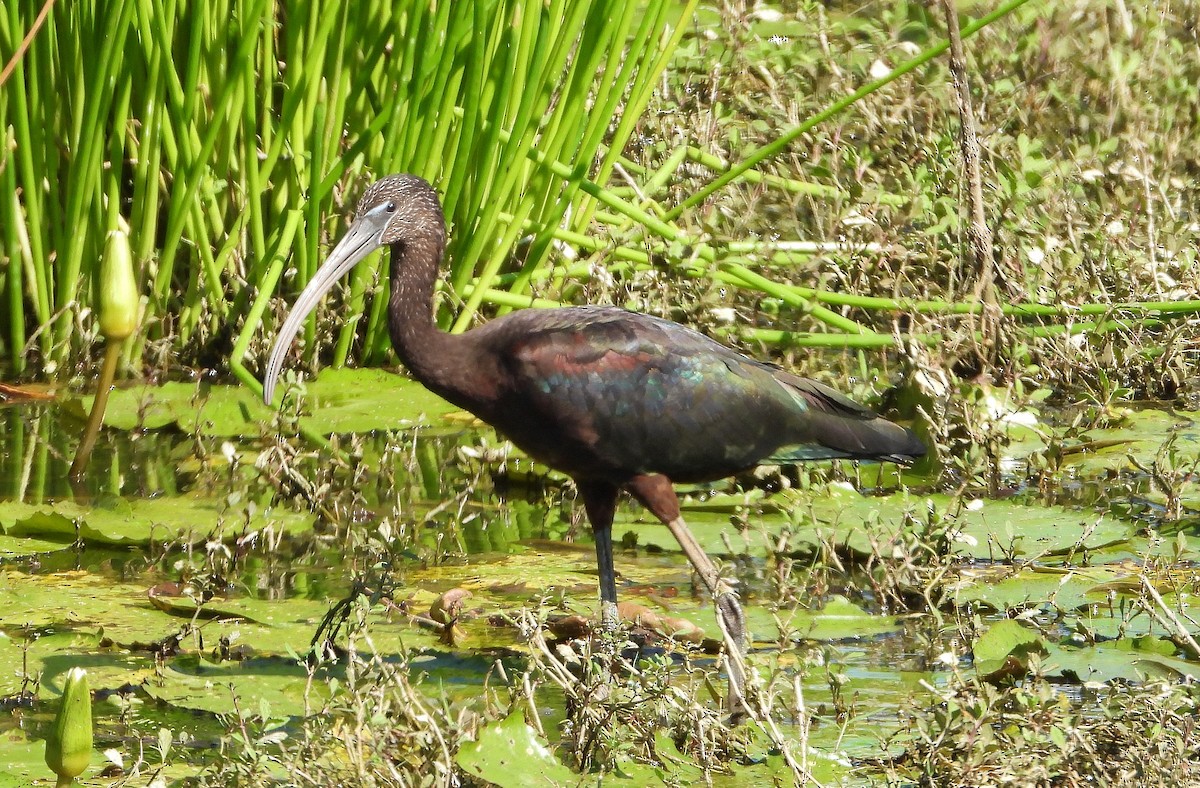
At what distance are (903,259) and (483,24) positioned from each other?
194cm

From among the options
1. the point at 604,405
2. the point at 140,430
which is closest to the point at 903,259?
the point at 604,405

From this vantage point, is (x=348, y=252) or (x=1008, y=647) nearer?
(x=1008, y=647)

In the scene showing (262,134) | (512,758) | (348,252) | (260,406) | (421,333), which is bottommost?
(512,758)

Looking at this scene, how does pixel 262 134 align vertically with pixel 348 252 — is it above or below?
above

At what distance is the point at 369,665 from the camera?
311 centimetres

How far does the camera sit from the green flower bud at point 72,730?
8.07 ft

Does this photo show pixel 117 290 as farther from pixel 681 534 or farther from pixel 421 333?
pixel 681 534

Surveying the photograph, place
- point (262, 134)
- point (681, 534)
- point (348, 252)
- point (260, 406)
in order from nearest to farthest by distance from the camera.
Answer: point (681, 534)
point (348, 252)
point (260, 406)
point (262, 134)

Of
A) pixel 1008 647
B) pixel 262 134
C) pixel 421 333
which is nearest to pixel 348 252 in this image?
pixel 421 333

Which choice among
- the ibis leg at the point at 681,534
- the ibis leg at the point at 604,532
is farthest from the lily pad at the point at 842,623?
the ibis leg at the point at 604,532

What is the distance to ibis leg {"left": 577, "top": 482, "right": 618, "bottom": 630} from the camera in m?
4.31

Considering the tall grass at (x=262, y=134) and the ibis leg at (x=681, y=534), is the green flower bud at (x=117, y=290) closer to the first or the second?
the tall grass at (x=262, y=134)

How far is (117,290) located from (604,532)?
139cm

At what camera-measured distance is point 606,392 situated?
4.43 m
